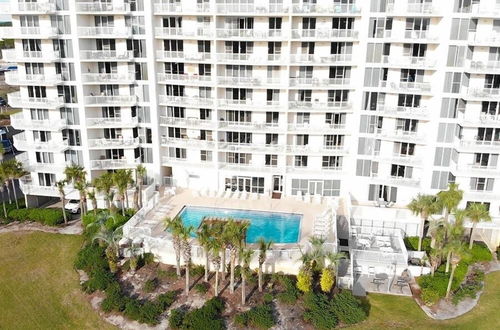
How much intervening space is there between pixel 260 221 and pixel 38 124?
28.2 meters

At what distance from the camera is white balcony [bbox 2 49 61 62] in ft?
174

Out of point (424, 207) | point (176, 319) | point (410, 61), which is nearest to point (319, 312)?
point (176, 319)

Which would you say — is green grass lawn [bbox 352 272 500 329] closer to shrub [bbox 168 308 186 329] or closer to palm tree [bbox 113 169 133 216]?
shrub [bbox 168 308 186 329]

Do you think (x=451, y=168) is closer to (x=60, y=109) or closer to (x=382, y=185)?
(x=382, y=185)

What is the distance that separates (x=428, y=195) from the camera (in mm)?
48906

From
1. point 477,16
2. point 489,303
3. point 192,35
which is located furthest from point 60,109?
point 489,303

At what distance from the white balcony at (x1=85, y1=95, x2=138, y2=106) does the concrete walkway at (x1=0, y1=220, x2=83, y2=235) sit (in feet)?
45.3

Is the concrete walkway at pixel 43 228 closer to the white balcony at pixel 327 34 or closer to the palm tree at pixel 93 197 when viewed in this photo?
the palm tree at pixel 93 197

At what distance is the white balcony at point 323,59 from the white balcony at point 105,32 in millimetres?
18719

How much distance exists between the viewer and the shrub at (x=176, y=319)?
1532 inches

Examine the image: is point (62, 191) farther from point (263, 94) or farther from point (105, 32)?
point (263, 94)

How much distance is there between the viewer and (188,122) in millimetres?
57219

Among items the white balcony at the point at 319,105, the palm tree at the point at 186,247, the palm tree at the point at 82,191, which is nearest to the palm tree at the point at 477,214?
the white balcony at the point at 319,105

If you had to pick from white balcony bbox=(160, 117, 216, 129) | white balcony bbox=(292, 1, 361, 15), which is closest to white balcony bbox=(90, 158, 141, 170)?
white balcony bbox=(160, 117, 216, 129)
